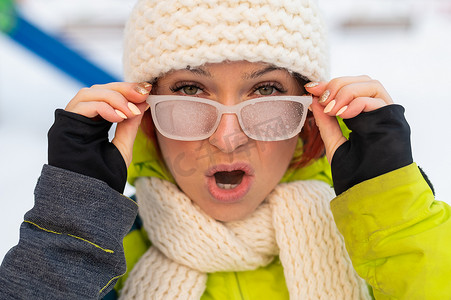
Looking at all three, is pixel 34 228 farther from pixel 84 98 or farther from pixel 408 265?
pixel 408 265

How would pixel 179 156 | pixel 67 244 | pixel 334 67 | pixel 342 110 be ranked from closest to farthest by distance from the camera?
pixel 67 244 < pixel 342 110 < pixel 179 156 < pixel 334 67

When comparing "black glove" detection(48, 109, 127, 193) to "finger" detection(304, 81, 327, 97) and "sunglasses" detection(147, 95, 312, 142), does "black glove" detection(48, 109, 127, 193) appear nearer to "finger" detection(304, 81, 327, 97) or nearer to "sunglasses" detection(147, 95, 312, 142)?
"sunglasses" detection(147, 95, 312, 142)

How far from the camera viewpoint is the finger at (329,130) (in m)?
1.14

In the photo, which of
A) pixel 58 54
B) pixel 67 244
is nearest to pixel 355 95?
pixel 67 244

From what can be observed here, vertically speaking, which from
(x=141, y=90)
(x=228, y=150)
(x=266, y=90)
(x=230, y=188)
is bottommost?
(x=230, y=188)

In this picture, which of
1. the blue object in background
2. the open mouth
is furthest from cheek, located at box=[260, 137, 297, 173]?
Result: the blue object in background

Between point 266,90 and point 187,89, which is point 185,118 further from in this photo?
point 266,90

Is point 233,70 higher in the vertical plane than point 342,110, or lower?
higher

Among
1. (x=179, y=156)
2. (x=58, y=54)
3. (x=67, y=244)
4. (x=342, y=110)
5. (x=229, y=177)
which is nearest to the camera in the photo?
(x=67, y=244)

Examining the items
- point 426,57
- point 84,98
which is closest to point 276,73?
point 84,98

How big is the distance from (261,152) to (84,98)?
45cm

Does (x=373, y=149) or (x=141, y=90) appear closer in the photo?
(x=373, y=149)

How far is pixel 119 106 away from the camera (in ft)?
3.64

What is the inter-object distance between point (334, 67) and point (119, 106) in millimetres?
3347
